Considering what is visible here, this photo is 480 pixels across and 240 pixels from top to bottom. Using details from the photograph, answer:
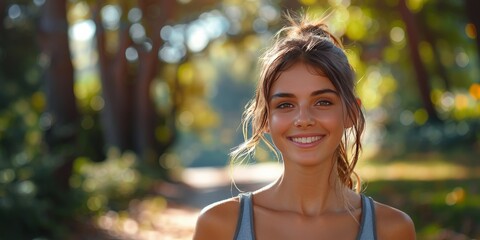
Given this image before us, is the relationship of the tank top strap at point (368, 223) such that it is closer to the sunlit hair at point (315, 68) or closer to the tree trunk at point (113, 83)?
the sunlit hair at point (315, 68)

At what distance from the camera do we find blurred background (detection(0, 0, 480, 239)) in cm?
1326

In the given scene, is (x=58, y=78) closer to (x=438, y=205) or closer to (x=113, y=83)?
(x=438, y=205)

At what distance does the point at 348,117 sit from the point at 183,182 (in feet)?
89.5

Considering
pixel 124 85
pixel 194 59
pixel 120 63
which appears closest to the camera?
pixel 120 63

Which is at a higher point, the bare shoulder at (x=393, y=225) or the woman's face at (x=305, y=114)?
the woman's face at (x=305, y=114)

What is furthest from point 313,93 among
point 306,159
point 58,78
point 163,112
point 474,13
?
point 163,112

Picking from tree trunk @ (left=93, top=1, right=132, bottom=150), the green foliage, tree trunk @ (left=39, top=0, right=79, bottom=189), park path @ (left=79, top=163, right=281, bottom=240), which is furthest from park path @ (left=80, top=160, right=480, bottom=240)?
tree trunk @ (left=93, top=1, right=132, bottom=150)

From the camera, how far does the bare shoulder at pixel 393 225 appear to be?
10.7ft

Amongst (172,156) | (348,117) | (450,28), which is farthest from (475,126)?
(348,117)

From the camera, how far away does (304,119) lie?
3.29 m

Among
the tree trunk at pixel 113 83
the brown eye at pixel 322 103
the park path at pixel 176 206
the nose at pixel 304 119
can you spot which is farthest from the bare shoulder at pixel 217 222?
the tree trunk at pixel 113 83

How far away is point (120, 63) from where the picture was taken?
27.4 metres

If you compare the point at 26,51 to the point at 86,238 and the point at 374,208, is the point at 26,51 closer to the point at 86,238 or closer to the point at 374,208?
the point at 86,238

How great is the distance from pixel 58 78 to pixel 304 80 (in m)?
15.6
